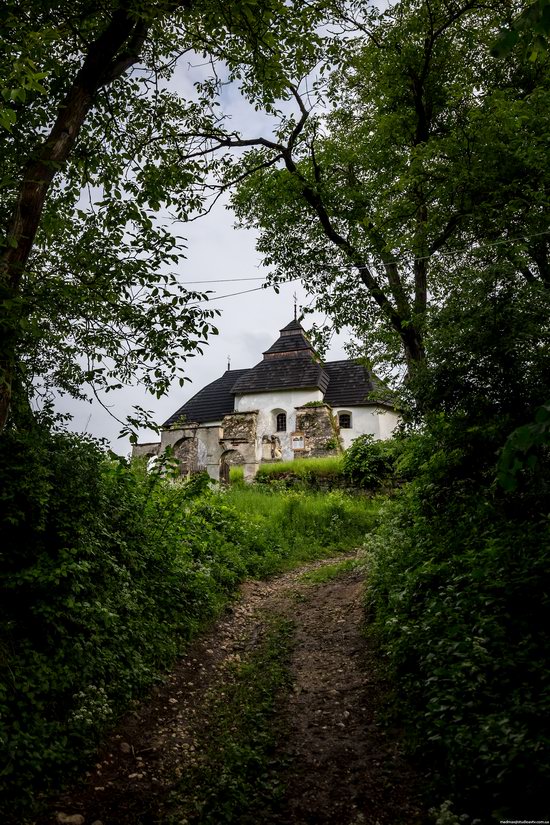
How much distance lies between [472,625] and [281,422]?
2307 cm

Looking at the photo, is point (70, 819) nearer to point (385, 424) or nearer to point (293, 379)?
point (293, 379)

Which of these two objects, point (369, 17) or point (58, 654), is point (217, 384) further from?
point (58, 654)

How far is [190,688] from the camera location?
222 inches

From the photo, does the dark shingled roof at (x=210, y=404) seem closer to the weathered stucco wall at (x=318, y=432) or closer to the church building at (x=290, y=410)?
the church building at (x=290, y=410)

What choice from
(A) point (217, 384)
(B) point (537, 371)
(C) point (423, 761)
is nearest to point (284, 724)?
(C) point (423, 761)

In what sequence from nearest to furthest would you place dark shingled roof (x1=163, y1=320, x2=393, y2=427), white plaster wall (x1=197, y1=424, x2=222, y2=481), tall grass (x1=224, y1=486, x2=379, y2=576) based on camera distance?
tall grass (x1=224, y1=486, x2=379, y2=576) → white plaster wall (x1=197, y1=424, x2=222, y2=481) → dark shingled roof (x1=163, y1=320, x2=393, y2=427)

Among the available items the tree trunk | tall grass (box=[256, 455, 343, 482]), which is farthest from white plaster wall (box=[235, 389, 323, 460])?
the tree trunk

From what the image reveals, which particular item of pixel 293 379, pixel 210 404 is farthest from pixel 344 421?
pixel 210 404

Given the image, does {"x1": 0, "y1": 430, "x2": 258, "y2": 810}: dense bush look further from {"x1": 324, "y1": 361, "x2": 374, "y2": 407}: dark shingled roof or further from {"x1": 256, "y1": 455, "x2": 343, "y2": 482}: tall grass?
{"x1": 324, "y1": 361, "x2": 374, "y2": 407}: dark shingled roof

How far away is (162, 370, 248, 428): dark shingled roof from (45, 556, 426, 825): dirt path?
23080 millimetres

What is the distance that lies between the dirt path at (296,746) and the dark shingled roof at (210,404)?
23.1 meters

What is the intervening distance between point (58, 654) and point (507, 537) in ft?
13.6

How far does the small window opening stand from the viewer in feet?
88.4

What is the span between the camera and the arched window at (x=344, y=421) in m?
27.2
